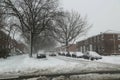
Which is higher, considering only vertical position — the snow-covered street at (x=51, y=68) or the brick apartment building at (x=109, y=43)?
the brick apartment building at (x=109, y=43)

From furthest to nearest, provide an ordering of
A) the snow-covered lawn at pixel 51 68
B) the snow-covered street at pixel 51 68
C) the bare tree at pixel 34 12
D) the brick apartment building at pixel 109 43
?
the brick apartment building at pixel 109 43, the bare tree at pixel 34 12, the snow-covered lawn at pixel 51 68, the snow-covered street at pixel 51 68

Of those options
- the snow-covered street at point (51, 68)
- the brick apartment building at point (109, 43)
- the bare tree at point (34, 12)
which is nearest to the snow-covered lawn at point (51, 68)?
the snow-covered street at point (51, 68)

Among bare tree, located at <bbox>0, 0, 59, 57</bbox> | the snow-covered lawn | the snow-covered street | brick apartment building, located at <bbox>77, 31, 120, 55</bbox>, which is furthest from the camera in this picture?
brick apartment building, located at <bbox>77, 31, 120, 55</bbox>

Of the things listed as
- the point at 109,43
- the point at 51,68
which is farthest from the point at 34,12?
the point at 109,43

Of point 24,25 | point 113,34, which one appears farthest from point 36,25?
point 113,34

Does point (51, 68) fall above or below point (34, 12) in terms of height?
below

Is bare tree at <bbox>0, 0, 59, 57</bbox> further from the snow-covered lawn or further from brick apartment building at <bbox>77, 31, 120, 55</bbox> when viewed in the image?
brick apartment building at <bbox>77, 31, 120, 55</bbox>

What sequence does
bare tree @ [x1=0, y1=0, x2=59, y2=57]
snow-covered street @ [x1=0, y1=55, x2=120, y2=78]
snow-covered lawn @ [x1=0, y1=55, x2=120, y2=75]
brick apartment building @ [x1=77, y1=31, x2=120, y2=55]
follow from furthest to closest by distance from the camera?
1. brick apartment building @ [x1=77, y1=31, x2=120, y2=55]
2. bare tree @ [x1=0, y1=0, x2=59, y2=57]
3. snow-covered lawn @ [x1=0, y1=55, x2=120, y2=75]
4. snow-covered street @ [x1=0, y1=55, x2=120, y2=78]

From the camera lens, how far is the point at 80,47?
99.2m

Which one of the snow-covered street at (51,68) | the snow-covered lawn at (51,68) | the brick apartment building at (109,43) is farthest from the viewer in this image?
the brick apartment building at (109,43)

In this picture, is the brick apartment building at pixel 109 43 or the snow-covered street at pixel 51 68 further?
the brick apartment building at pixel 109 43

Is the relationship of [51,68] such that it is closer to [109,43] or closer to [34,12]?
[34,12]

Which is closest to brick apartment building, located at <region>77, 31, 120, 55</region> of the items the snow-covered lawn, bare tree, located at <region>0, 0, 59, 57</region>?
bare tree, located at <region>0, 0, 59, 57</region>

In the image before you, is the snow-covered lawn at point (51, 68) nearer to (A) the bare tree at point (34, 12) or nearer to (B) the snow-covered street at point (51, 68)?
(B) the snow-covered street at point (51, 68)
